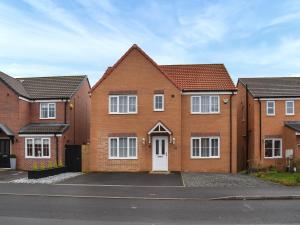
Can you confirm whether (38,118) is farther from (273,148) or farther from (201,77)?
(273,148)

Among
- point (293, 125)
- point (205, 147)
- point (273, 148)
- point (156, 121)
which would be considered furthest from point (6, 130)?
point (293, 125)

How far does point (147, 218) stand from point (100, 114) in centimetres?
1808

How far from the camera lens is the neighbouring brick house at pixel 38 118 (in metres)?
30.4

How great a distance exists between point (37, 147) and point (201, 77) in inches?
543

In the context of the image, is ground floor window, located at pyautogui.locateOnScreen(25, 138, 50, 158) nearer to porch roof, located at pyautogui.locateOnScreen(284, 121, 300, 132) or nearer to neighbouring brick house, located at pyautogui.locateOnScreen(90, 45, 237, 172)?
neighbouring brick house, located at pyautogui.locateOnScreen(90, 45, 237, 172)

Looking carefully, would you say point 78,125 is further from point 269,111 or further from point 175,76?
point 269,111

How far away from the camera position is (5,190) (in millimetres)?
18438

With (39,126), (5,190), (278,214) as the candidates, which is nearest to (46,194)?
(5,190)

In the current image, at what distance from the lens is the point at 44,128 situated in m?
31.0

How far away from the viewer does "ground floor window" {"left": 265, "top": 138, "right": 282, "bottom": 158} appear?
31.9 metres

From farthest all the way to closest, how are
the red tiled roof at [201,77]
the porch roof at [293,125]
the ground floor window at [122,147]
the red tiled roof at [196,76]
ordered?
1. the porch roof at [293,125]
2. the red tiled roof at [201,77]
3. the red tiled roof at [196,76]
4. the ground floor window at [122,147]

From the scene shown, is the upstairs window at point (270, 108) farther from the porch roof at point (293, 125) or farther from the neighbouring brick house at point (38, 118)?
the neighbouring brick house at point (38, 118)

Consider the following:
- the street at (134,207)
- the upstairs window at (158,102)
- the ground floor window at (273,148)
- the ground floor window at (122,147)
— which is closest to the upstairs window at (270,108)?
the ground floor window at (273,148)

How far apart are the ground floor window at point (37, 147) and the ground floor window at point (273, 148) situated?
17.4m
